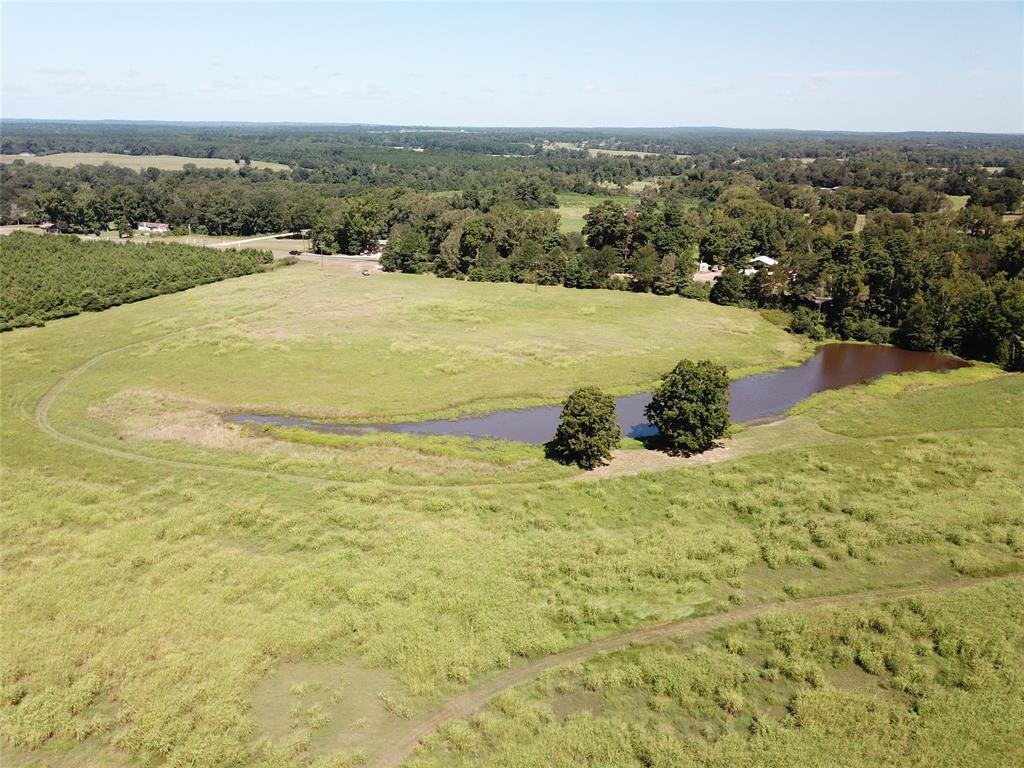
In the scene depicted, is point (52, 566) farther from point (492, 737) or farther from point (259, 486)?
point (492, 737)

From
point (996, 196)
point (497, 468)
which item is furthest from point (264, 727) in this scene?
point (996, 196)

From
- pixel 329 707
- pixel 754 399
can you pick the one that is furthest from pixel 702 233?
pixel 329 707

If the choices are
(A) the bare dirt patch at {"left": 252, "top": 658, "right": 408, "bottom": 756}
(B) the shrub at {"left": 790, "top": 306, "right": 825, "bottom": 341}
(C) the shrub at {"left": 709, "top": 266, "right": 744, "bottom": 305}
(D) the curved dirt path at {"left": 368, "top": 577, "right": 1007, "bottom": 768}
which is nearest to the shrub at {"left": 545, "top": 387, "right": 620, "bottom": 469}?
(D) the curved dirt path at {"left": 368, "top": 577, "right": 1007, "bottom": 768}

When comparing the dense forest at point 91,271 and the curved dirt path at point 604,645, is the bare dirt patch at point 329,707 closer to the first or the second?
the curved dirt path at point 604,645

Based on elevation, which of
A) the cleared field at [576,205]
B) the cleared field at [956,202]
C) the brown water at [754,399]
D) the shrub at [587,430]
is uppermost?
the cleared field at [956,202]

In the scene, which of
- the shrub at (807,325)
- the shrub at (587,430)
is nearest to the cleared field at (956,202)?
the shrub at (807,325)
